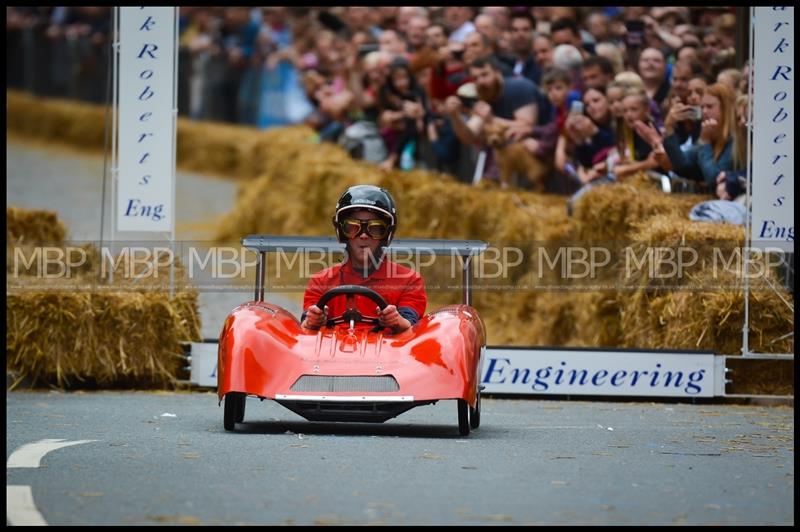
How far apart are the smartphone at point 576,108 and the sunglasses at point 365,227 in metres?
6.36

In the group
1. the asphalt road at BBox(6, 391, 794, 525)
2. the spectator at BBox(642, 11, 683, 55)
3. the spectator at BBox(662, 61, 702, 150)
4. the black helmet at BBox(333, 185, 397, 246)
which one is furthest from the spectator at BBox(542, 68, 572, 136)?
the black helmet at BBox(333, 185, 397, 246)

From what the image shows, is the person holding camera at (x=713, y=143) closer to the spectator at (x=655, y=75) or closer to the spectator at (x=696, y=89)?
the spectator at (x=696, y=89)

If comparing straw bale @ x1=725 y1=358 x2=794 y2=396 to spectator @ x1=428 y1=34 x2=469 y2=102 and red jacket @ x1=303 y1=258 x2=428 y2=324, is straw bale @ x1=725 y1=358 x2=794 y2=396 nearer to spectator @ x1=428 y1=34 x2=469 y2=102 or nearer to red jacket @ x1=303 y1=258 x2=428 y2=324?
red jacket @ x1=303 y1=258 x2=428 y2=324

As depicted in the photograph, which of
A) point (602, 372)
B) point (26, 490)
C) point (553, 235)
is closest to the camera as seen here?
point (26, 490)

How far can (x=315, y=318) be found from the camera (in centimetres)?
1009

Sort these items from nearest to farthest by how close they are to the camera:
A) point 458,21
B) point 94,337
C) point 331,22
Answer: point 94,337, point 458,21, point 331,22

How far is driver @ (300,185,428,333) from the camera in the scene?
10.3 m

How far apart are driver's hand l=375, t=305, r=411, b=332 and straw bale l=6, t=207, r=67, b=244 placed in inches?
291

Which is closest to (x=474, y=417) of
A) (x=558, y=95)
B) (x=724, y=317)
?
(x=724, y=317)

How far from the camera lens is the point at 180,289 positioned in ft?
45.7

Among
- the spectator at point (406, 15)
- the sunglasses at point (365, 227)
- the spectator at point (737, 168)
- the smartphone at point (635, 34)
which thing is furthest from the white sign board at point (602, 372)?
the spectator at point (406, 15)

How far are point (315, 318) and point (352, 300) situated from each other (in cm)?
31

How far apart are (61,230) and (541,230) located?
510cm

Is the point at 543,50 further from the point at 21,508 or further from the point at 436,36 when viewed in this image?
the point at 21,508
